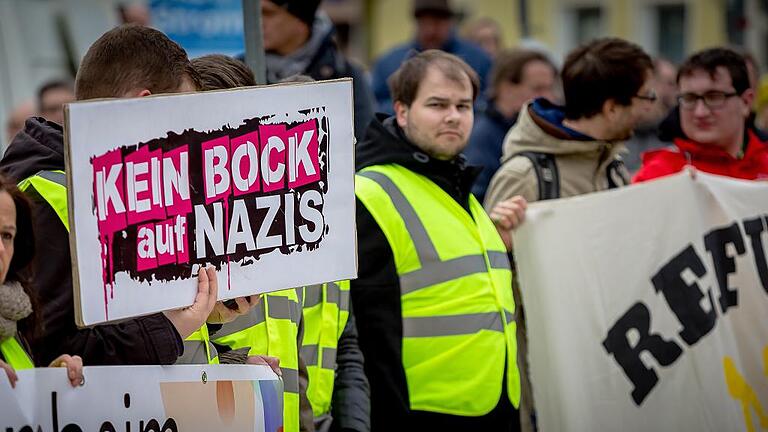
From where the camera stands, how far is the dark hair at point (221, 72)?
149 inches

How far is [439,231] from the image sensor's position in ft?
15.1

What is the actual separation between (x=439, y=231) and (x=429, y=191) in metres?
0.18

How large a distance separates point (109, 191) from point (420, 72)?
213cm

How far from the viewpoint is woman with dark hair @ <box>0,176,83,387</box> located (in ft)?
9.43

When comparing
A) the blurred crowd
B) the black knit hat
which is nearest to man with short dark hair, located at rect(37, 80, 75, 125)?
the blurred crowd

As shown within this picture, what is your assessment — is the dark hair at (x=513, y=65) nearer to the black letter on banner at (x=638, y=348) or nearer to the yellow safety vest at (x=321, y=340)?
the black letter on banner at (x=638, y=348)

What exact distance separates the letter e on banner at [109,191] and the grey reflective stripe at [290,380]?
3.06ft

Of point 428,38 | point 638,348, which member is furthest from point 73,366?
point 428,38

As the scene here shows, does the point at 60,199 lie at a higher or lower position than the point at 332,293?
higher

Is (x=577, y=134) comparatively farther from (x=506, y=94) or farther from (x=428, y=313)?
(x=506, y=94)

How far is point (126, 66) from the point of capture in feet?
10.6

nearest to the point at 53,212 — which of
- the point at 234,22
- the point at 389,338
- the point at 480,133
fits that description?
the point at 389,338

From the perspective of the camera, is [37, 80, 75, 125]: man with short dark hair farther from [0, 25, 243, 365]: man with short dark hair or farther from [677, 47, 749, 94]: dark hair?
[0, 25, 243, 365]: man with short dark hair

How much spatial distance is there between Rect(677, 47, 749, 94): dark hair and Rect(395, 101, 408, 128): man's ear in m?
1.60
